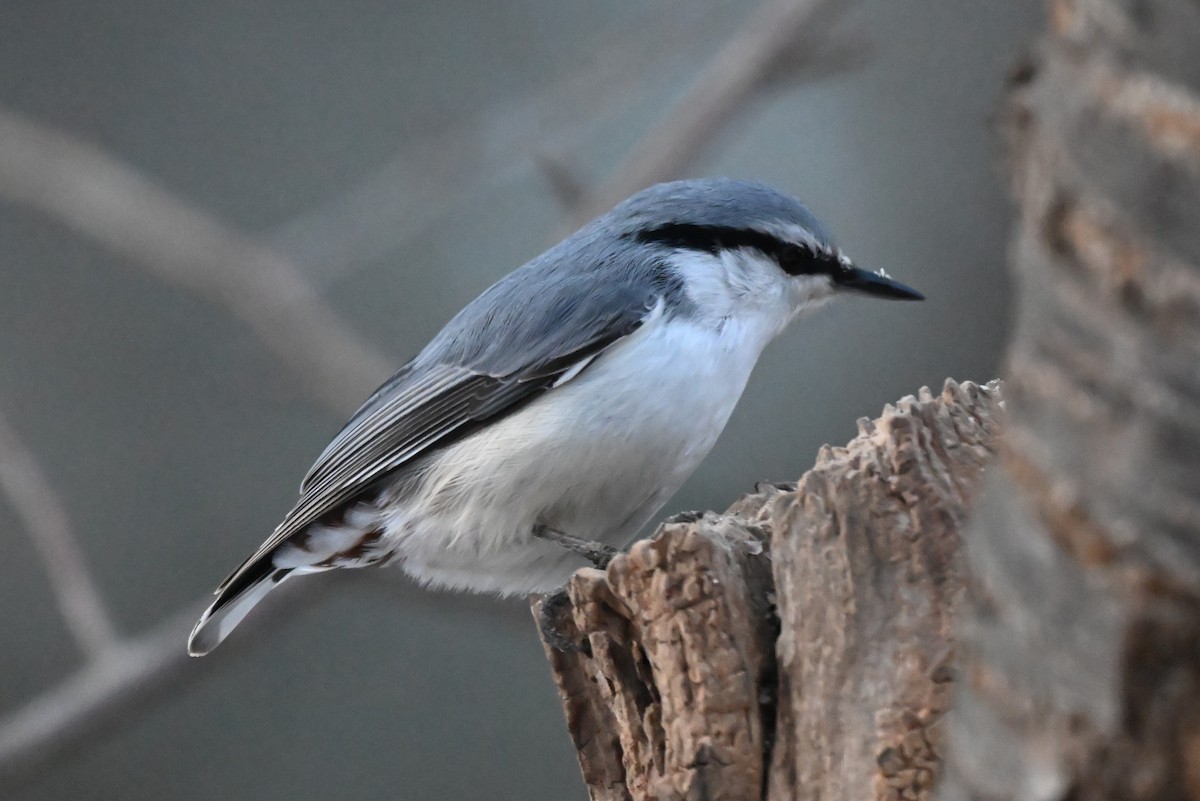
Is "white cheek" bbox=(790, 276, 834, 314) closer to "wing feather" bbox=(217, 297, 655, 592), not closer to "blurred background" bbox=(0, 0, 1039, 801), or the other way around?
"wing feather" bbox=(217, 297, 655, 592)

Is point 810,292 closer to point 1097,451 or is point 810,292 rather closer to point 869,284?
point 869,284

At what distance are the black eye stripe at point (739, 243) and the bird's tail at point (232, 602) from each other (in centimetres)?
109

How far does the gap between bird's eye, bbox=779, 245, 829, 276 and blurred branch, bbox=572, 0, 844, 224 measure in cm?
108

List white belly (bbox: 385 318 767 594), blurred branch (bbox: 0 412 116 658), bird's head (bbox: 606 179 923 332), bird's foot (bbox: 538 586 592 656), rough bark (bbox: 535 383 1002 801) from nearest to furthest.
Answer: rough bark (bbox: 535 383 1002 801) → bird's foot (bbox: 538 586 592 656) → white belly (bbox: 385 318 767 594) → bird's head (bbox: 606 179 923 332) → blurred branch (bbox: 0 412 116 658)

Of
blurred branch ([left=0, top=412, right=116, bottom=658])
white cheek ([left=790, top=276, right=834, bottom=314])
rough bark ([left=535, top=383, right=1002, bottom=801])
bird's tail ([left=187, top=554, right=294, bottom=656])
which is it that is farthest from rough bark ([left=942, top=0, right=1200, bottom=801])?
blurred branch ([left=0, top=412, right=116, bottom=658])

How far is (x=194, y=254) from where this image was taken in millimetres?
4207

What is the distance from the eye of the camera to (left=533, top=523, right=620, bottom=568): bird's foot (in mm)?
2619

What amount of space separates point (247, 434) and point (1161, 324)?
16.5 feet

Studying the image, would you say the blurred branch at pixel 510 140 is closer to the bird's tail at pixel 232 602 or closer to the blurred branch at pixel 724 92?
the blurred branch at pixel 724 92

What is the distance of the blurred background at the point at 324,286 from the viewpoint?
4.19 m

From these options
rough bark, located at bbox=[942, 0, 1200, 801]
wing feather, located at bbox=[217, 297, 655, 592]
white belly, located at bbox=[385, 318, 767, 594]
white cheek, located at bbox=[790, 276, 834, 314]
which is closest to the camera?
rough bark, located at bbox=[942, 0, 1200, 801]

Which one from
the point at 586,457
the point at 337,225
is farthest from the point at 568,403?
the point at 337,225

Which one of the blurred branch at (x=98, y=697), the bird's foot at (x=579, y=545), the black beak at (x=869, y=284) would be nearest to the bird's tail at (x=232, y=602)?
the blurred branch at (x=98, y=697)

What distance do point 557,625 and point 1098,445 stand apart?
131 centimetres
